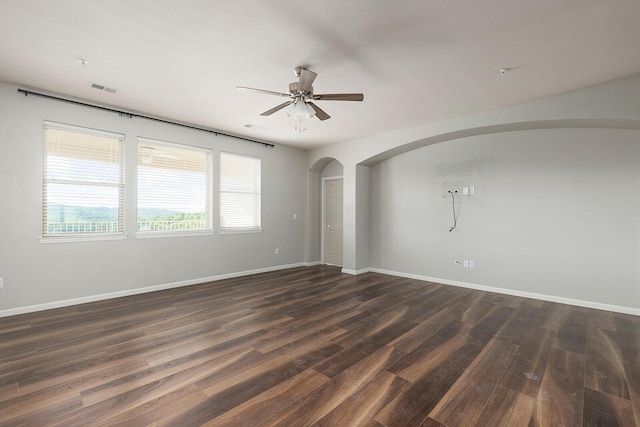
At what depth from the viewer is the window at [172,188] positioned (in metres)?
4.70

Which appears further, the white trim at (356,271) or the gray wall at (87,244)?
Answer: the white trim at (356,271)

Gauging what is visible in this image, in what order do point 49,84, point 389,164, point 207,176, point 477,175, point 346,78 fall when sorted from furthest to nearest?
point 389,164 → point 207,176 → point 477,175 → point 49,84 → point 346,78

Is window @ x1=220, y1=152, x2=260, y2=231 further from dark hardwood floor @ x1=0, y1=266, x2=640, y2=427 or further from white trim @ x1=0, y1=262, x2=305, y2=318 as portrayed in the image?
dark hardwood floor @ x1=0, y1=266, x2=640, y2=427

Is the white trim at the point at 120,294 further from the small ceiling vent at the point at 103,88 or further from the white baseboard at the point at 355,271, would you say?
the small ceiling vent at the point at 103,88

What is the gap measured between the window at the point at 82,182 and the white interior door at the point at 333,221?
438 cm

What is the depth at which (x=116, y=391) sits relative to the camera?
2.08 meters

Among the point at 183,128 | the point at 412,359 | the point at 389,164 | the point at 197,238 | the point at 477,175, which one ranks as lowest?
the point at 412,359

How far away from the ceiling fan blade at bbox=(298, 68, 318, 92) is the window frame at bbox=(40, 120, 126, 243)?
127 inches

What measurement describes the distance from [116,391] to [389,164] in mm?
5577

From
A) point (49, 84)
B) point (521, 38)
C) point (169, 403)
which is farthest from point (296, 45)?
point (49, 84)

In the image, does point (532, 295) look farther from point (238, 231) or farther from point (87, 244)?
point (87, 244)

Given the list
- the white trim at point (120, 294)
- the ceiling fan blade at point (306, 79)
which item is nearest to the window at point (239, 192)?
the white trim at point (120, 294)

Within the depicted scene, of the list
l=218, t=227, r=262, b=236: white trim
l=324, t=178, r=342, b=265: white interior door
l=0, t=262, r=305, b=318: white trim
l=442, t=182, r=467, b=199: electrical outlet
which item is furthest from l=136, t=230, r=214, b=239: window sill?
l=442, t=182, r=467, b=199: electrical outlet

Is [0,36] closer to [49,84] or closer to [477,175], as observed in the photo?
[49,84]
